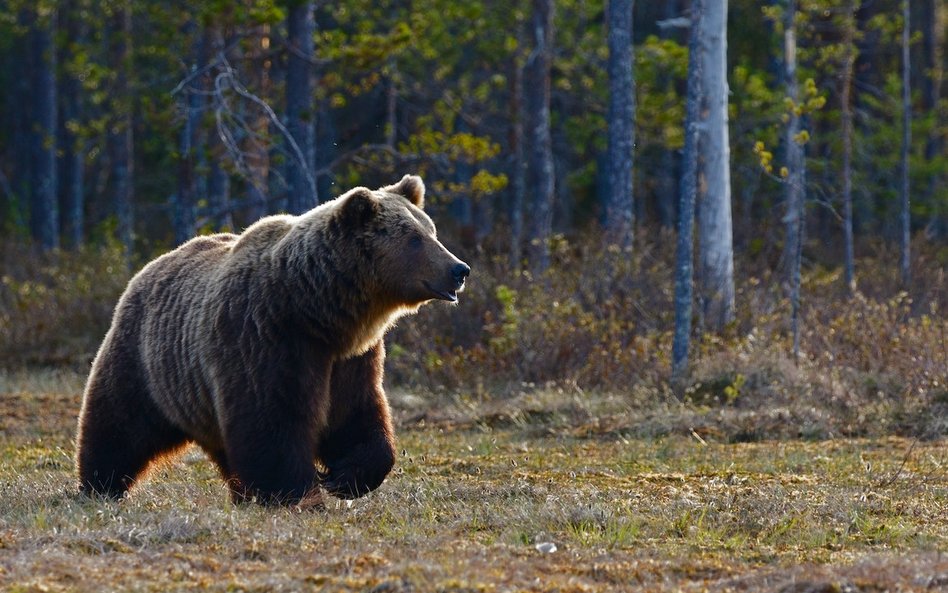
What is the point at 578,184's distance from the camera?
101ft

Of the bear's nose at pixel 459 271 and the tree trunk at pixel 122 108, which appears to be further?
the tree trunk at pixel 122 108

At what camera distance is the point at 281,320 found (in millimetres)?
6996

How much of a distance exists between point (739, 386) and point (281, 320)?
5579 millimetres

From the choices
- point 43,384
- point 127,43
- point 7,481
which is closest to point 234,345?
point 7,481

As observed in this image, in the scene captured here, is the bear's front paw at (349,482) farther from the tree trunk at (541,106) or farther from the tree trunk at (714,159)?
the tree trunk at (541,106)

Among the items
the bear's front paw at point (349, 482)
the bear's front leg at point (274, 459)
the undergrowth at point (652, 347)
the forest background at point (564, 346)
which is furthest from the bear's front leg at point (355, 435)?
the undergrowth at point (652, 347)

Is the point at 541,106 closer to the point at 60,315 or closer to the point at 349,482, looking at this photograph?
the point at 60,315

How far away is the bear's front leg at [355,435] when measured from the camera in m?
7.07

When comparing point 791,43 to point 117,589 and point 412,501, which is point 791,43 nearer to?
point 412,501

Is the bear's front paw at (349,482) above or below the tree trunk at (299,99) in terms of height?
below

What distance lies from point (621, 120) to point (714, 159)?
2817 millimetres

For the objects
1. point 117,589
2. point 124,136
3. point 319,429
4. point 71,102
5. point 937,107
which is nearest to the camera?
point 117,589

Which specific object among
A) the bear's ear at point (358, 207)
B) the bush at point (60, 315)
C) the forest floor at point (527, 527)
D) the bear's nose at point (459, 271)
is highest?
the bear's ear at point (358, 207)

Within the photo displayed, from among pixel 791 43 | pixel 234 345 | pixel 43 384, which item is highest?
pixel 791 43
